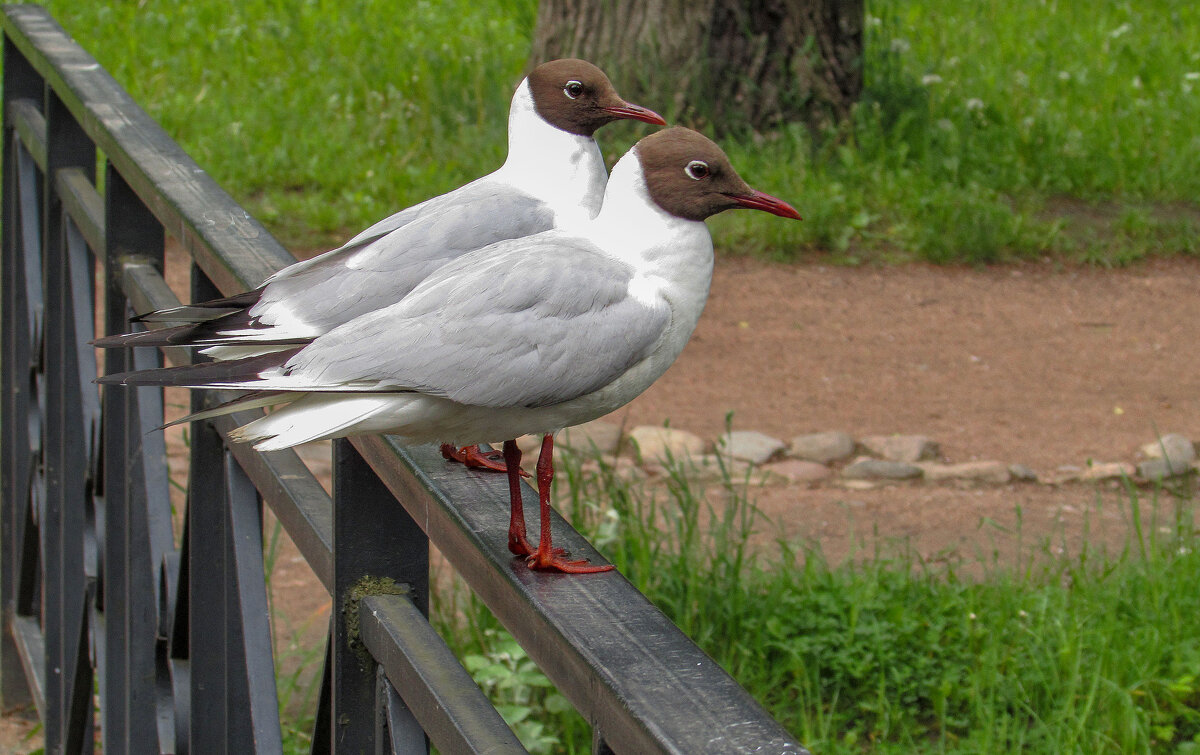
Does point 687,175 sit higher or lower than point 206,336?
higher

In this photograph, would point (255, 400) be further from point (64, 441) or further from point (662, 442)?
point (662, 442)

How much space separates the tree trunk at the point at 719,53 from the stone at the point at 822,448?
2.19 metres

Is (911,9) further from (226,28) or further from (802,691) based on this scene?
(802,691)

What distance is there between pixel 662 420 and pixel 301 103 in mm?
2942

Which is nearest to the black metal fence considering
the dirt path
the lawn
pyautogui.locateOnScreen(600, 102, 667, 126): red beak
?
pyautogui.locateOnScreen(600, 102, 667, 126): red beak

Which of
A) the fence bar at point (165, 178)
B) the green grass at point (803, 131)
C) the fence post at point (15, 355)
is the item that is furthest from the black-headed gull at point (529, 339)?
the green grass at point (803, 131)

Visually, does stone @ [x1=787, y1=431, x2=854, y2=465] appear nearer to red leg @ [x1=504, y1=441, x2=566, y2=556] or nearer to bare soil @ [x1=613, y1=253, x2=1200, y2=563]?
bare soil @ [x1=613, y1=253, x2=1200, y2=563]

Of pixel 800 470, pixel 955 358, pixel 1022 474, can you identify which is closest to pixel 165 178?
pixel 800 470

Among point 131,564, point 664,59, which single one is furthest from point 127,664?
point 664,59

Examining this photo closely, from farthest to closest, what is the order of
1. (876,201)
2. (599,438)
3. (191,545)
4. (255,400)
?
(876,201) < (599,438) < (191,545) < (255,400)

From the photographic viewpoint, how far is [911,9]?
326 inches

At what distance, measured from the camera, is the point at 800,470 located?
402 centimetres

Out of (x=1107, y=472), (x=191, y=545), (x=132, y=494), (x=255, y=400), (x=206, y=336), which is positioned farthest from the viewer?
(x=1107, y=472)

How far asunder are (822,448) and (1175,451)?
95 cm
